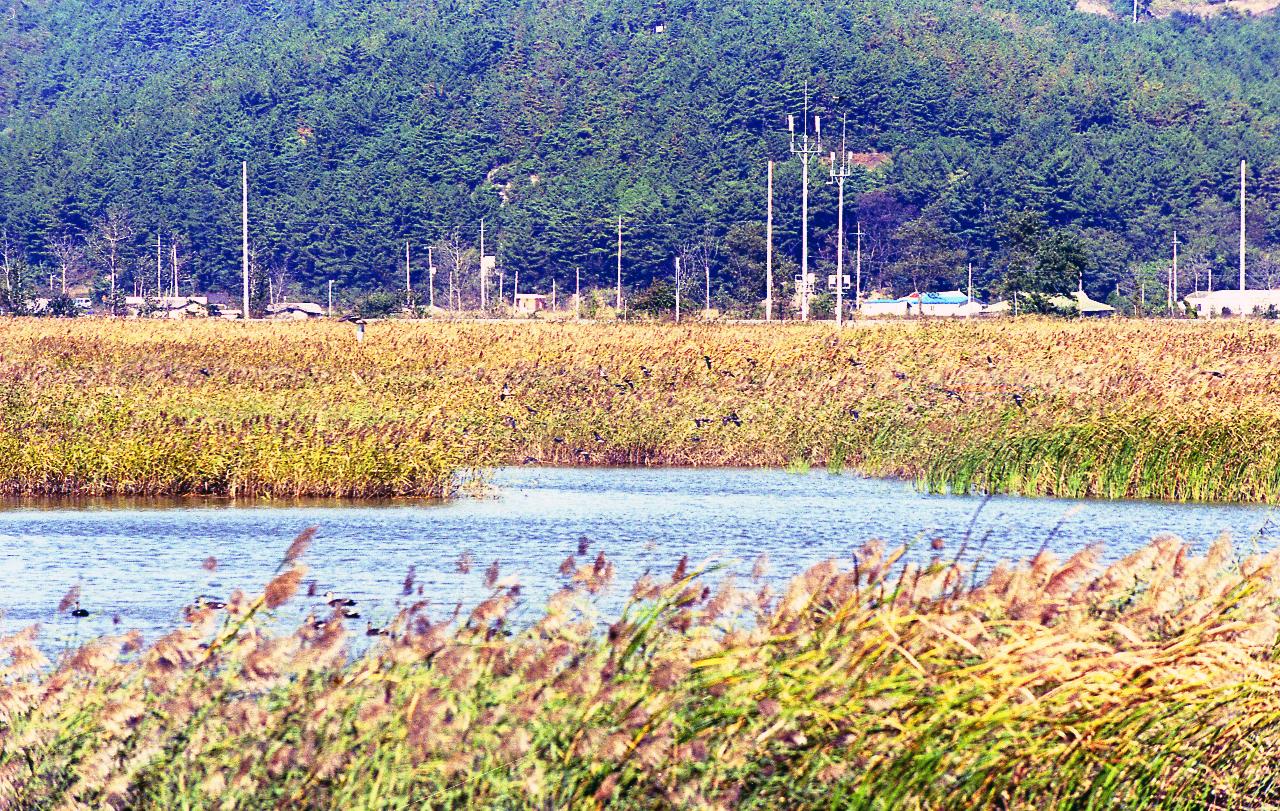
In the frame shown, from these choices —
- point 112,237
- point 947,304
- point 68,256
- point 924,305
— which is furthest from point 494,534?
point 68,256

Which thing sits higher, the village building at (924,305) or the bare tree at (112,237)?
the bare tree at (112,237)

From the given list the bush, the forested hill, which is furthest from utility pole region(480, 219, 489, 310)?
the bush

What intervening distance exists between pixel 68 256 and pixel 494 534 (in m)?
139

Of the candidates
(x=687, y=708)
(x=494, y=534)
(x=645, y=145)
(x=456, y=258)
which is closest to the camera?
(x=687, y=708)

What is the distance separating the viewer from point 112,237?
489 ft

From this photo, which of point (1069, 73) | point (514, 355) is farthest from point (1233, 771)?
point (1069, 73)

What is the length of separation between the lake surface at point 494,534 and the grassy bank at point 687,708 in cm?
510

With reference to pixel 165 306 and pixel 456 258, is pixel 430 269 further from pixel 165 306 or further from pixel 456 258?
pixel 165 306

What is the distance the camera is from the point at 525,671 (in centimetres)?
686

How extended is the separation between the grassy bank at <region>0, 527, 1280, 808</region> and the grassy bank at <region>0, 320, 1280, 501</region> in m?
11.2

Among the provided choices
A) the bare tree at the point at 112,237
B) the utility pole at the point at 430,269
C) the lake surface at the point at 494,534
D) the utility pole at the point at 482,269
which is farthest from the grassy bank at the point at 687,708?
the bare tree at the point at 112,237

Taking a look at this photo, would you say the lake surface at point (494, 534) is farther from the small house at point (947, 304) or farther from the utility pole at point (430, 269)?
the utility pole at point (430, 269)

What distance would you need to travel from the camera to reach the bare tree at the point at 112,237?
146875mm

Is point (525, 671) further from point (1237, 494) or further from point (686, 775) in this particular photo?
point (1237, 494)
